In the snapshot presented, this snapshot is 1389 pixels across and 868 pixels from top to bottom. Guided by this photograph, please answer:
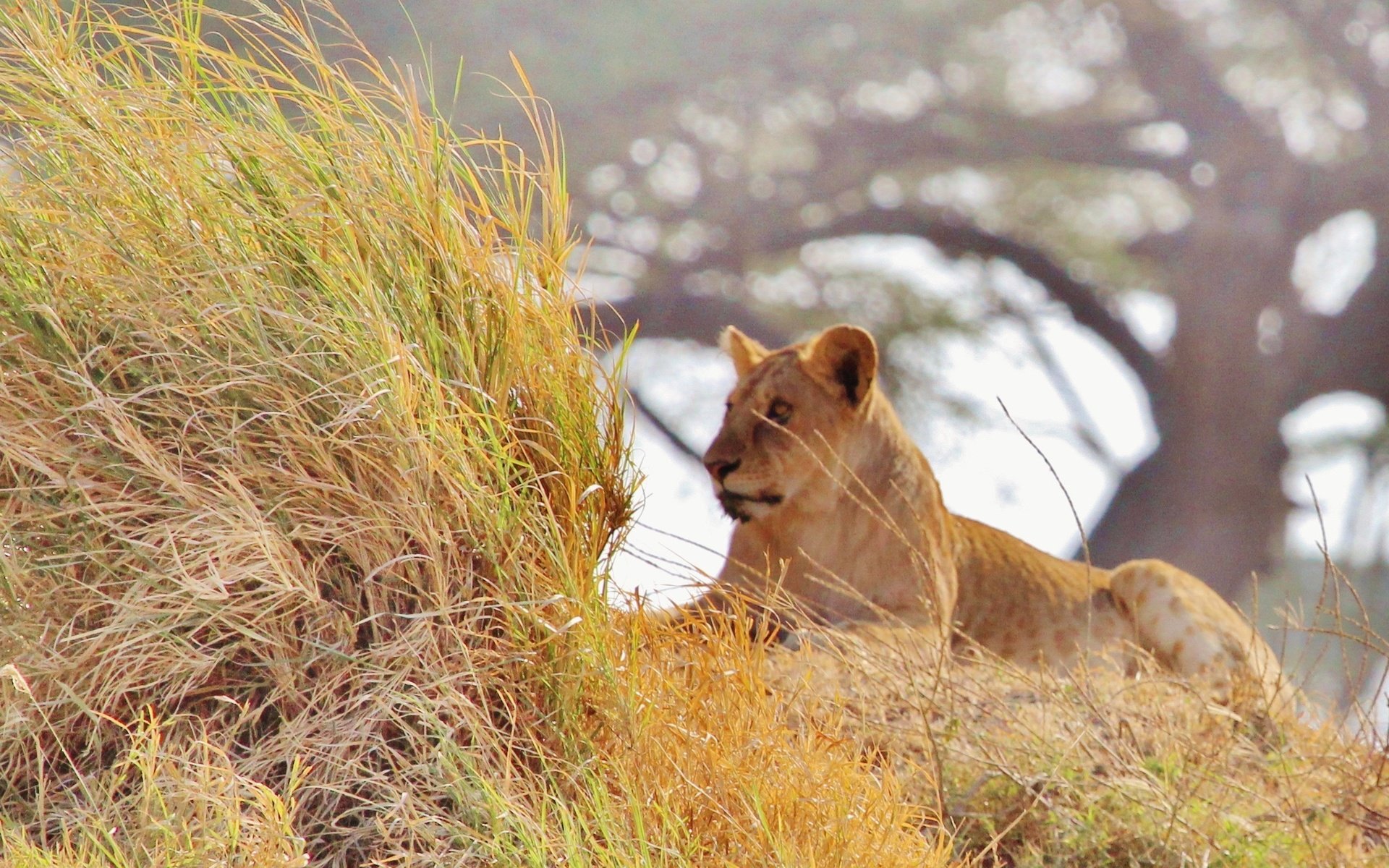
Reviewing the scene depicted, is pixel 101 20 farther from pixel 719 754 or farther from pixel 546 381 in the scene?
pixel 719 754

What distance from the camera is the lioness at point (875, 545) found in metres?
4.49

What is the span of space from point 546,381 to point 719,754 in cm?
71

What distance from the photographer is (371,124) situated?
261 cm

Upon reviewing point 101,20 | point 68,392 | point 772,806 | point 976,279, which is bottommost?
point 976,279

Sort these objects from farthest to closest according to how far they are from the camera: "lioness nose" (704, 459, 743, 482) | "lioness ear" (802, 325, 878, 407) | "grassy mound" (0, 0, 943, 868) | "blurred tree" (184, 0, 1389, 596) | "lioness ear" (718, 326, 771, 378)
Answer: "blurred tree" (184, 0, 1389, 596), "lioness ear" (718, 326, 771, 378), "lioness ear" (802, 325, 878, 407), "lioness nose" (704, 459, 743, 482), "grassy mound" (0, 0, 943, 868)

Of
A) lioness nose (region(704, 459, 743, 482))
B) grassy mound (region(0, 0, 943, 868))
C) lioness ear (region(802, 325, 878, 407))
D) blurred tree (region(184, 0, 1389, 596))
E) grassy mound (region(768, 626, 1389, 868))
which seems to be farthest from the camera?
blurred tree (region(184, 0, 1389, 596))

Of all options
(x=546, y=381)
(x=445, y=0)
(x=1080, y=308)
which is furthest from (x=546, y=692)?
(x=1080, y=308)

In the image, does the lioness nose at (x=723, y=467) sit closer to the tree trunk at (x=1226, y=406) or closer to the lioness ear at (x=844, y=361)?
the lioness ear at (x=844, y=361)

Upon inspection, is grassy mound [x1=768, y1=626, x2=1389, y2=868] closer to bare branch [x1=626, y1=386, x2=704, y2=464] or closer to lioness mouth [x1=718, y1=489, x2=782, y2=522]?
lioness mouth [x1=718, y1=489, x2=782, y2=522]

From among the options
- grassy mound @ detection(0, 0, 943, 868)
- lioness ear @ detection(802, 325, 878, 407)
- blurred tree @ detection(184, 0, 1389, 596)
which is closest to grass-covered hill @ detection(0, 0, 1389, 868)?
grassy mound @ detection(0, 0, 943, 868)

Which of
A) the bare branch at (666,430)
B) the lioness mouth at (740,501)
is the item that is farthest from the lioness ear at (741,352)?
the bare branch at (666,430)

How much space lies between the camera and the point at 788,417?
14.9 feet

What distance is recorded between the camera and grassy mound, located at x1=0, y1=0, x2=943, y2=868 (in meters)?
2.30

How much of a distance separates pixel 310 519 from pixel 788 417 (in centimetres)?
234
